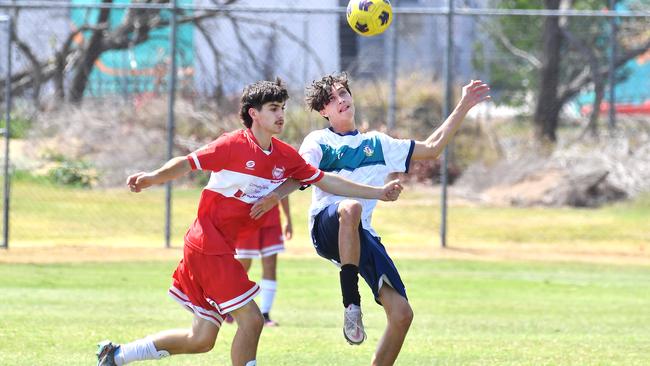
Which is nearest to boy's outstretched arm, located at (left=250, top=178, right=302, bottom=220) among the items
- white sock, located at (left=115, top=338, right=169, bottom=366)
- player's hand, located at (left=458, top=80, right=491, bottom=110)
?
white sock, located at (left=115, top=338, right=169, bottom=366)

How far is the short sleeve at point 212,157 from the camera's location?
6383 millimetres

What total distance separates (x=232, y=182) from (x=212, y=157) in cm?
19

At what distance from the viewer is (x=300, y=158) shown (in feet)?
22.1

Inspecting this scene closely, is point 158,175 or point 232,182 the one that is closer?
point 158,175

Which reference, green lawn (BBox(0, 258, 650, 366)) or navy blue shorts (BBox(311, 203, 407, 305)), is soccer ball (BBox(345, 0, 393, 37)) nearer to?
navy blue shorts (BBox(311, 203, 407, 305))

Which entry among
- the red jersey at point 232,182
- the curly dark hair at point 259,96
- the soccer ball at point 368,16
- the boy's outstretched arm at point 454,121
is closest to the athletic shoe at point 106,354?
the red jersey at point 232,182

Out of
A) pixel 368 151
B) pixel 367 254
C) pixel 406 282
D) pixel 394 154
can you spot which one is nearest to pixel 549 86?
pixel 406 282

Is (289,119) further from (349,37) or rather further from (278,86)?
(278,86)

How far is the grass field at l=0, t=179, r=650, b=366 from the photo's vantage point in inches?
336

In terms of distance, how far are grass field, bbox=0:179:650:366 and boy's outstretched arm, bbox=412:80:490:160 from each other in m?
1.59

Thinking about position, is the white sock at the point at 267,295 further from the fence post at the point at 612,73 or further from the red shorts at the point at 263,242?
the fence post at the point at 612,73

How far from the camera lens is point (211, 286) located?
641 centimetres

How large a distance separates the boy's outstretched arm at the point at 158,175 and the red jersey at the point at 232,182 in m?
0.06

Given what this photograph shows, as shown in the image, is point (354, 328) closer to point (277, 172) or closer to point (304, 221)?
point (277, 172)
